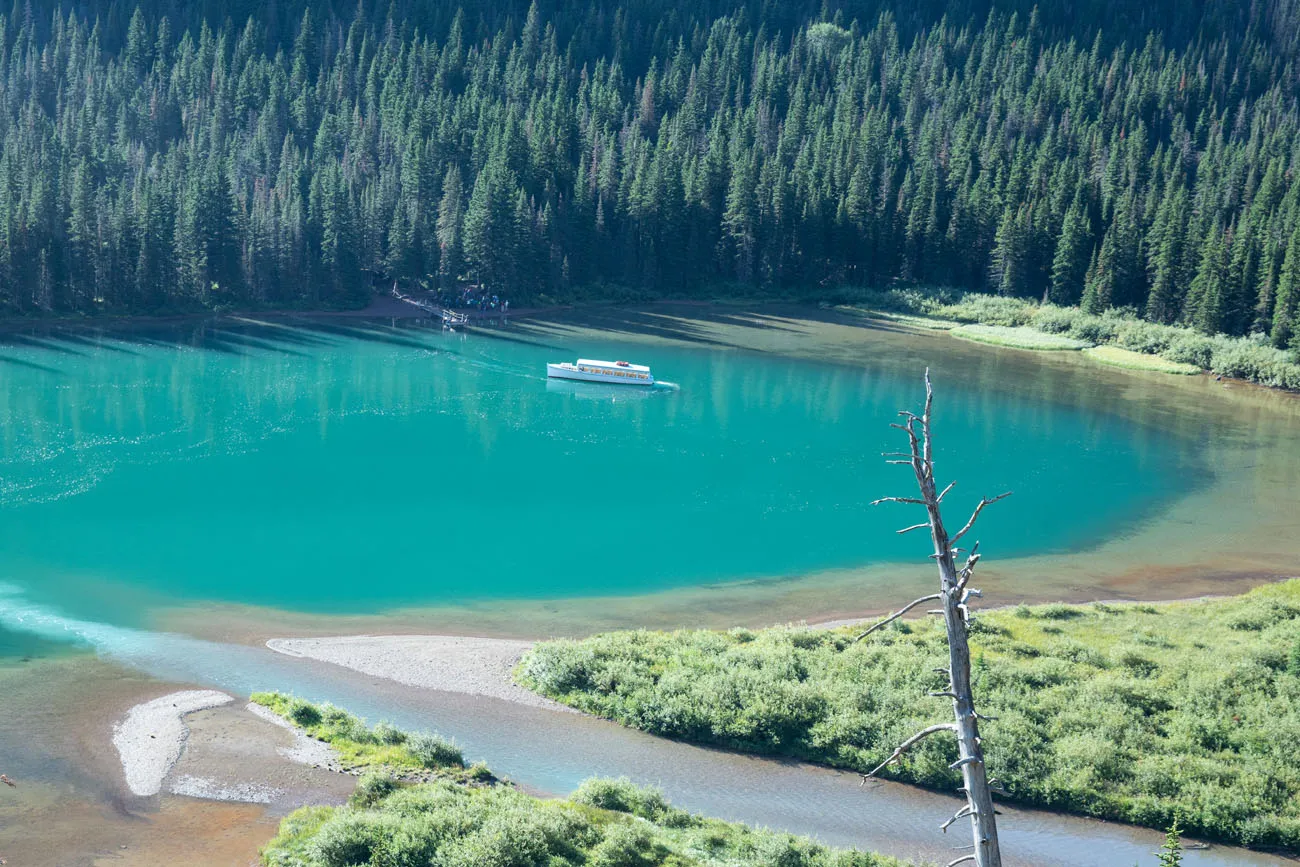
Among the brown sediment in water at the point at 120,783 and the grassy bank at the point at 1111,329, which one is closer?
the brown sediment in water at the point at 120,783

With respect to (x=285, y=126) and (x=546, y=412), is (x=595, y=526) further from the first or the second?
(x=285, y=126)

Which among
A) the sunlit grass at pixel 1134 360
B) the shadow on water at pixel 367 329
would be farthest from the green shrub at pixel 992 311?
the sunlit grass at pixel 1134 360

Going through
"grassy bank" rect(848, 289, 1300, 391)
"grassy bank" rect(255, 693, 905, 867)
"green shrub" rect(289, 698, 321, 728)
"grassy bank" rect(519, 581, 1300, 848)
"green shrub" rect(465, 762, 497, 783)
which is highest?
"grassy bank" rect(848, 289, 1300, 391)

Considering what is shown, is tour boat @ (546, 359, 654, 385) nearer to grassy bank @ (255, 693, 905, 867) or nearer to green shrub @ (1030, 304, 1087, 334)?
green shrub @ (1030, 304, 1087, 334)

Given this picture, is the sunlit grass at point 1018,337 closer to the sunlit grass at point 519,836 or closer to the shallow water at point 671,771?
the shallow water at point 671,771

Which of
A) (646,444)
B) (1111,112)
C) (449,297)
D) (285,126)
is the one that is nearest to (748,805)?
(646,444)

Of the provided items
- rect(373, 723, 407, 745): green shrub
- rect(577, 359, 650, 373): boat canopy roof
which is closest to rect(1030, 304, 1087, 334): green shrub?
rect(577, 359, 650, 373): boat canopy roof
